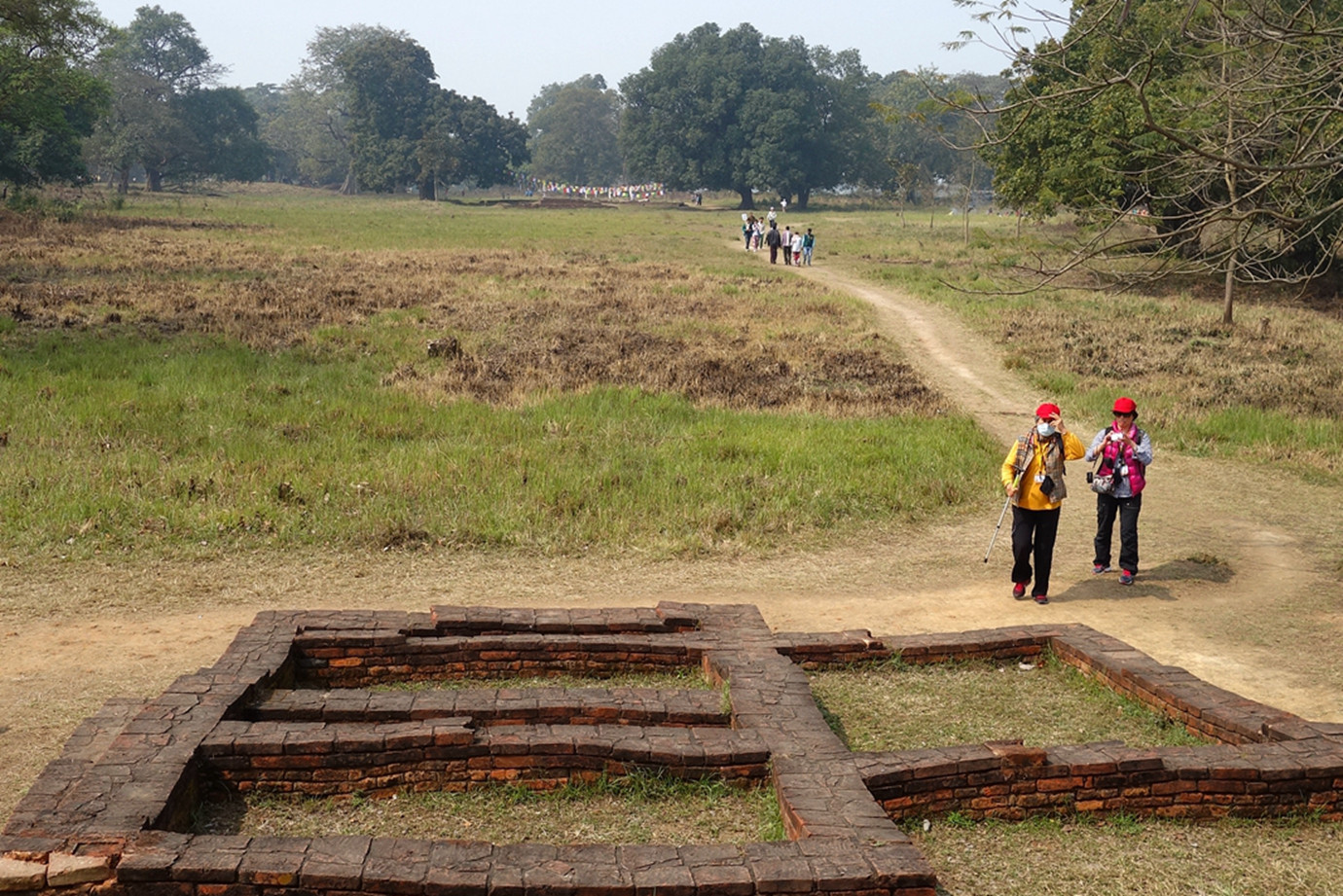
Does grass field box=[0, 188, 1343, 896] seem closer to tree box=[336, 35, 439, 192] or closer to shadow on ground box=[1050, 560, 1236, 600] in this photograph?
shadow on ground box=[1050, 560, 1236, 600]

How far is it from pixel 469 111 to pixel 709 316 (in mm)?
60532

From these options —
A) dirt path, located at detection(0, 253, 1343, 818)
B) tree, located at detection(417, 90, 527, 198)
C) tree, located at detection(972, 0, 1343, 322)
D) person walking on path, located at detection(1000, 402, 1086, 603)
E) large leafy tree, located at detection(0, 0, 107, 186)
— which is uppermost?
tree, located at detection(417, 90, 527, 198)

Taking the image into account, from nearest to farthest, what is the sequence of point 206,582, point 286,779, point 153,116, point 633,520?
point 286,779 → point 206,582 → point 633,520 → point 153,116

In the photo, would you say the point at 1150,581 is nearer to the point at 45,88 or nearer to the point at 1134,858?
the point at 1134,858

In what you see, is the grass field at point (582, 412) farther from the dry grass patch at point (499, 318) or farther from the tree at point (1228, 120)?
the tree at point (1228, 120)

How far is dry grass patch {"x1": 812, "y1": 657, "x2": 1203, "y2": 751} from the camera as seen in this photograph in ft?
19.3

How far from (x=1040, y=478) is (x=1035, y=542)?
24.2 inches

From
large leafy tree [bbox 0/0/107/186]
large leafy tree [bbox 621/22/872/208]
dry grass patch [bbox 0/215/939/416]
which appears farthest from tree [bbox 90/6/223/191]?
dry grass patch [bbox 0/215/939/416]

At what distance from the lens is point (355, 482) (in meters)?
10.1

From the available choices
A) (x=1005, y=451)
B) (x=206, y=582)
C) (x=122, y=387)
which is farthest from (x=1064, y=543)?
(x=122, y=387)

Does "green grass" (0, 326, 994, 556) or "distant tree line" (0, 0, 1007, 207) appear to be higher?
"distant tree line" (0, 0, 1007, 207)

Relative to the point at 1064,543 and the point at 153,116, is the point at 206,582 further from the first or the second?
the point at 153,116

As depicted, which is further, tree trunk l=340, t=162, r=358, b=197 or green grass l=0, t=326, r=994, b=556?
tree trunk l=340, t=162, r=358, b=197

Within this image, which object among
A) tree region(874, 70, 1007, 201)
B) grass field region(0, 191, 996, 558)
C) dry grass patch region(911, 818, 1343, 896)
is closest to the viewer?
dry grass patch region(911, 818, 1343, 896)
